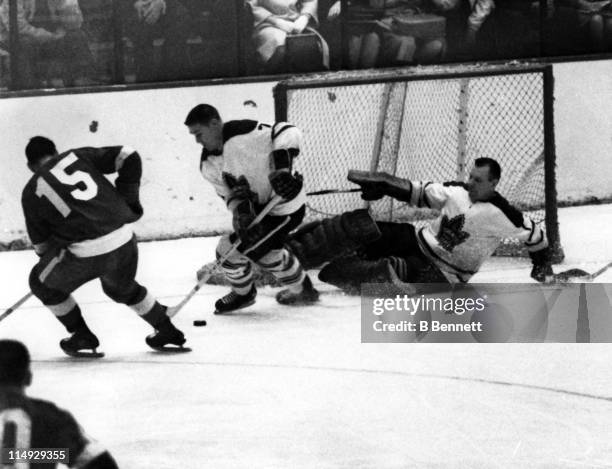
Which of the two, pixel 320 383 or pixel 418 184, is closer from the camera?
pixel 320 383

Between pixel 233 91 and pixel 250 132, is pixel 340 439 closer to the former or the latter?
pixel 250 132

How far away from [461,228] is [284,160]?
57cm

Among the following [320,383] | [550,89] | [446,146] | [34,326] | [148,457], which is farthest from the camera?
[446,146]

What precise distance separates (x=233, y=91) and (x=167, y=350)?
1688 millimetres

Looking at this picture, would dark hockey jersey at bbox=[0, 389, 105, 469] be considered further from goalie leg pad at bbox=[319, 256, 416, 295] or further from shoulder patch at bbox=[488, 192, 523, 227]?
shoulder patch at bbox=[488, 192, 523, 227]

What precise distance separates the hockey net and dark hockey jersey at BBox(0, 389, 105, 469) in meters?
2.43

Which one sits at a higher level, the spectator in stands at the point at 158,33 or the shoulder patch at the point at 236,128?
the spectator in stands at the point at 158,33

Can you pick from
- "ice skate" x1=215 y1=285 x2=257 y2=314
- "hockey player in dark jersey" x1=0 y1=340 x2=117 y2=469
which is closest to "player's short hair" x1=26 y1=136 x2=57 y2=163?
"ice skate" x1=215 y1=285 x2=257 y2=314

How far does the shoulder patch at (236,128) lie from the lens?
3342 mm

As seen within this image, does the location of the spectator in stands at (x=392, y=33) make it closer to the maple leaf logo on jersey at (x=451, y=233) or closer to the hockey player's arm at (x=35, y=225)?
the maple leaf logo on jersey at (x=451, y=233)

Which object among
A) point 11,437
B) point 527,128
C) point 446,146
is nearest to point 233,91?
point 446,146

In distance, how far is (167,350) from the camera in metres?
3.01

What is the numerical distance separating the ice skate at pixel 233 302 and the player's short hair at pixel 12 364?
165 centimetres

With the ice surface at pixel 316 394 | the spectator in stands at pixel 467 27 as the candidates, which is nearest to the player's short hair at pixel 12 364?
the ice surface at pixel 316 394
